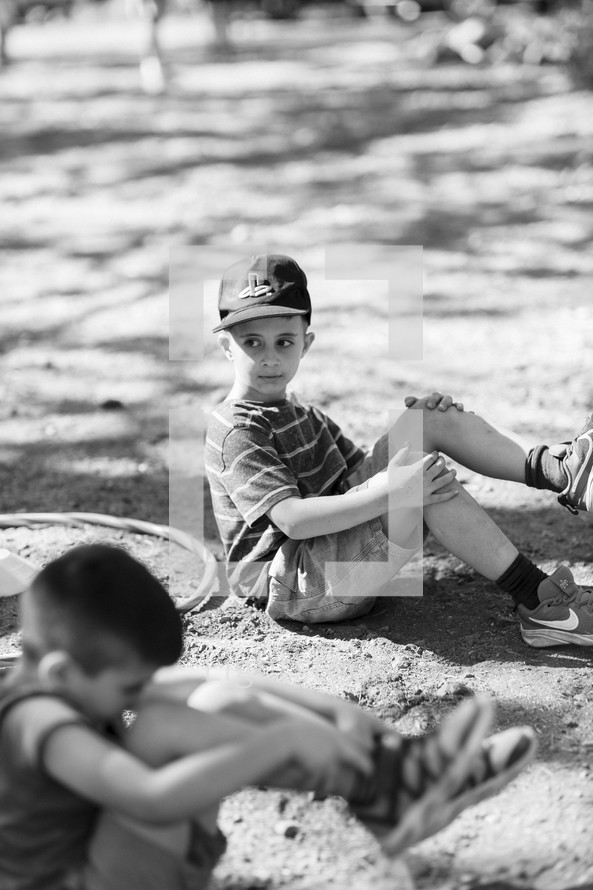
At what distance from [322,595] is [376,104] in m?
9.43

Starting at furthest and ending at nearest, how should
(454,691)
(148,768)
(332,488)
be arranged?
(332,488) → (454,691) → (148,768)

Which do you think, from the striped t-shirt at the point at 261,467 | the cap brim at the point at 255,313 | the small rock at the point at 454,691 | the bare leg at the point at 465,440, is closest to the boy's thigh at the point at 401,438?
the bare leg at the point at 465,440

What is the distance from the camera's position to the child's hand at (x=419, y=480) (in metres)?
3.14

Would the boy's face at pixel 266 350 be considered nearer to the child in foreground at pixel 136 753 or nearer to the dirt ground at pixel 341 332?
the dirt ground at pixel 341 332

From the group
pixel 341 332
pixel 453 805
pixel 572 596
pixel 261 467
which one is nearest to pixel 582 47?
pixel 341 332

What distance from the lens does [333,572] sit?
10.9 ft

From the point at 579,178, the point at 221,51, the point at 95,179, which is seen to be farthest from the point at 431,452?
the point at 221,51

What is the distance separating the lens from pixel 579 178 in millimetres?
8633

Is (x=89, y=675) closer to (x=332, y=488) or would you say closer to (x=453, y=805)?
(x=453, y=805)

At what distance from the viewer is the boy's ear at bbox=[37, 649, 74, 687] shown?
1.98 metres

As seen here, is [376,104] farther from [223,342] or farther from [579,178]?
[223,342]

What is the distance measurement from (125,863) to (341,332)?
14.4ft

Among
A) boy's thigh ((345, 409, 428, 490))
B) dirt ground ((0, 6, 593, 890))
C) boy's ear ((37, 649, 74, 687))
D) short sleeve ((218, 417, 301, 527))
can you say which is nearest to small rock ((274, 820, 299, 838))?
dirt ground ((0, 6, 593, 890))

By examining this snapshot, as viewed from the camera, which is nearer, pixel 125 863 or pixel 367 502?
pixel 125 863
